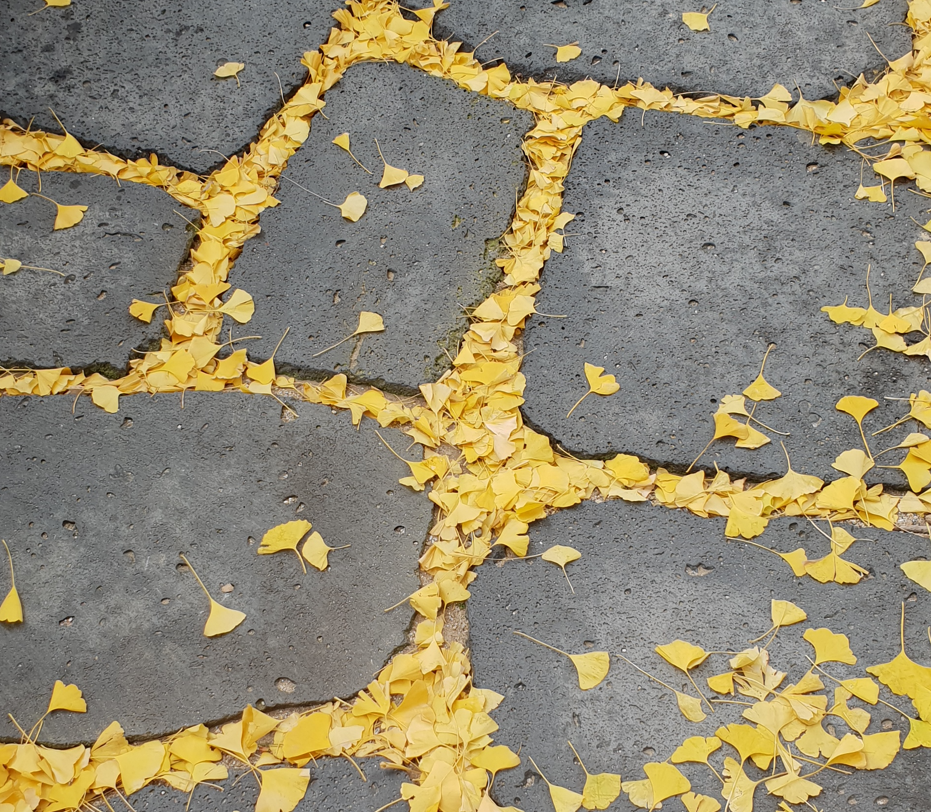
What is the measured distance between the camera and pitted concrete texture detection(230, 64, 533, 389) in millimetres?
1387

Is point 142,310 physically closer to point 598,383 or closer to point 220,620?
point 220,620

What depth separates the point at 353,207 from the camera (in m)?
1.50

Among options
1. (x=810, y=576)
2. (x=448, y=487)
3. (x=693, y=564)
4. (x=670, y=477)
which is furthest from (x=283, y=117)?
(x=810, y=576)

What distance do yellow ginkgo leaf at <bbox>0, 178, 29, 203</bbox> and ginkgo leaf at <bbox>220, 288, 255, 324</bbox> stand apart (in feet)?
1.53

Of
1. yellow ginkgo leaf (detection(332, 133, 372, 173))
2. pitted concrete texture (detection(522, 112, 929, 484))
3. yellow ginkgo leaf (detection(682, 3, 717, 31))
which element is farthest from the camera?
yellow ginkgo leaf (detection(682, 3, 717, 31))

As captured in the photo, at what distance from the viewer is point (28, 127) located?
157 centimetres

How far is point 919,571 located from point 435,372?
0.79 m

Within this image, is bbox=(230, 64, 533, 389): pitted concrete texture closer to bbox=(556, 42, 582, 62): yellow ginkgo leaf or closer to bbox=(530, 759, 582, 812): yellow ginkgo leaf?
bbox=(556, 42, 582, 62): yellow ginkgo leaf

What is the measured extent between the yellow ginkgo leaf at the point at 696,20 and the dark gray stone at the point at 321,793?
1.51m

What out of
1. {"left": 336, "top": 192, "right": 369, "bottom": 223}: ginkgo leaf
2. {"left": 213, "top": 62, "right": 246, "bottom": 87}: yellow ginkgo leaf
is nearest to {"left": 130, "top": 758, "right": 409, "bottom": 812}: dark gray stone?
{"left": 336, "top": 192, "right": 369, "bottom": 223}: ginkgo leaf

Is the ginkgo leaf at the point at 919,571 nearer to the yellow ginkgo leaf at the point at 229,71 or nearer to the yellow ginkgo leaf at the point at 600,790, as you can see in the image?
the yellow ginkgo leaf at the point at 600,790

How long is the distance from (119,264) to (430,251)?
0.55 meters

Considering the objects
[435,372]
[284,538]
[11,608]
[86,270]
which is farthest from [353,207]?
[11,608]

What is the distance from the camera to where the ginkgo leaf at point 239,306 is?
1.41 m
